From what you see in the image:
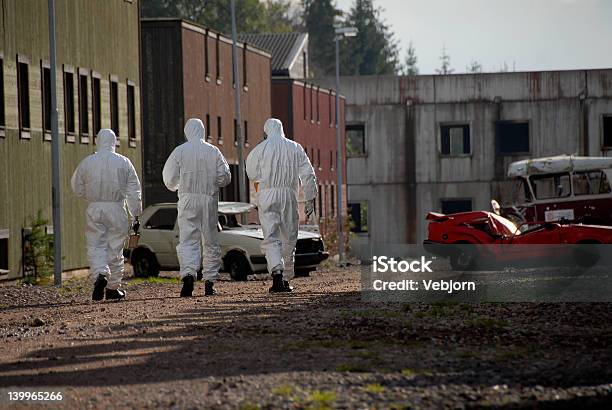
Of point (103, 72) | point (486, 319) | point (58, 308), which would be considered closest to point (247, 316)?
point (486, 319)

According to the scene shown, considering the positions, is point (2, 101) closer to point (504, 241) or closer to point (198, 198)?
point (504, 241)

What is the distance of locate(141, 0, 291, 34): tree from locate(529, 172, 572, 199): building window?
209 feet

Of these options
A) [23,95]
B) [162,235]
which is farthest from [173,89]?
[162,235]

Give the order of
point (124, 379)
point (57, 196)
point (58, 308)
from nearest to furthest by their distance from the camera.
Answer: point (124, 379) < point (58, 308) < point (57, 196)

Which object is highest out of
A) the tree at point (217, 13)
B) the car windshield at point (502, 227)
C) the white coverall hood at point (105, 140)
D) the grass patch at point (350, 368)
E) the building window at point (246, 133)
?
the tree at point (217, 13)

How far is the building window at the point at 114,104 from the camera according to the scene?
41000 millimetres

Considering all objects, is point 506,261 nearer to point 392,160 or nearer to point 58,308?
point 58,308

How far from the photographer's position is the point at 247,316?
659 inches

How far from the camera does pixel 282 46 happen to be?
9550cm

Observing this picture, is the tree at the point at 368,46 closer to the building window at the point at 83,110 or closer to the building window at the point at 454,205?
the building window at the point at 454,205

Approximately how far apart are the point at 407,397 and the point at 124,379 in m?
2.19

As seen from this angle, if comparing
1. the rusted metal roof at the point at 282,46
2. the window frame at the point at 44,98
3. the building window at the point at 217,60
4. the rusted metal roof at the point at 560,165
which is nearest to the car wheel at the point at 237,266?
the window frame at the point at 44,98

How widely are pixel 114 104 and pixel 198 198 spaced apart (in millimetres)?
20543

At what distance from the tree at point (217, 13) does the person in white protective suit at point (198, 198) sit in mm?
82592
